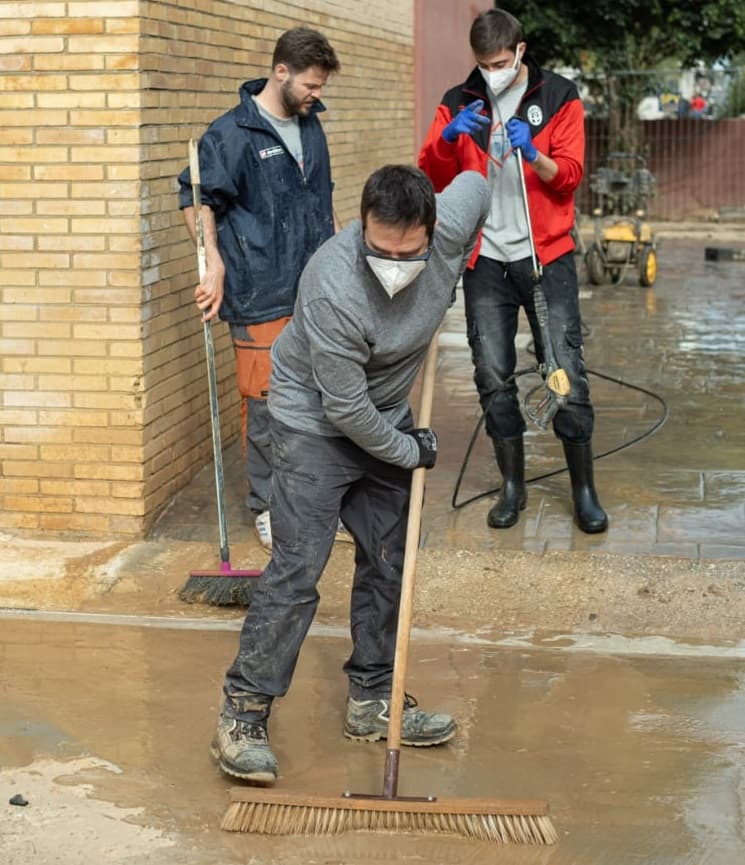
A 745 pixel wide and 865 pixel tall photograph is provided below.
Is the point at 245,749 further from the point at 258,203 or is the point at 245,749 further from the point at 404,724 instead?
the point at 258,203

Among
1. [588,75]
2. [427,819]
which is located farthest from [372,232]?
[588,75]

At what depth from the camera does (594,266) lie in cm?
1551

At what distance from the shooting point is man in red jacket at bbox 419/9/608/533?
6.09 meters

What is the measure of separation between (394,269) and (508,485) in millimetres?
2800

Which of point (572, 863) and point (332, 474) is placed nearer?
point (572, 863)

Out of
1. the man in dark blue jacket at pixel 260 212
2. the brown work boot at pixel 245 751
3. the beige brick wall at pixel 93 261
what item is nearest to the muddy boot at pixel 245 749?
the brown work boot at pixel 245 751

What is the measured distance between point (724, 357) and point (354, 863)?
25.4 ft

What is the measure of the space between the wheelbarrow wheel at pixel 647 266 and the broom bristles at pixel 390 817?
38.4ft

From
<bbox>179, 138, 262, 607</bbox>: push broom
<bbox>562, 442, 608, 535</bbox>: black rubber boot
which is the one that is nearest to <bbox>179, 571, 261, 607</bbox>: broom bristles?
<bbox>179, 138, 262, 607</bbox>: push broom

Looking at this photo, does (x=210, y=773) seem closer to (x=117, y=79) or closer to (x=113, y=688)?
(x=113, y=688)

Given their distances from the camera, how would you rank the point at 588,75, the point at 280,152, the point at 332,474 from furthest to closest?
the point at 588,75, the point at 280,152, the point at 332,474

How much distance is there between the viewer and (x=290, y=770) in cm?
454

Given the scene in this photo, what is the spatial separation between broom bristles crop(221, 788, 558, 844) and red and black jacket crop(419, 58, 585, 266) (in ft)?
9.59

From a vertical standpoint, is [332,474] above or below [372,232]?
below
